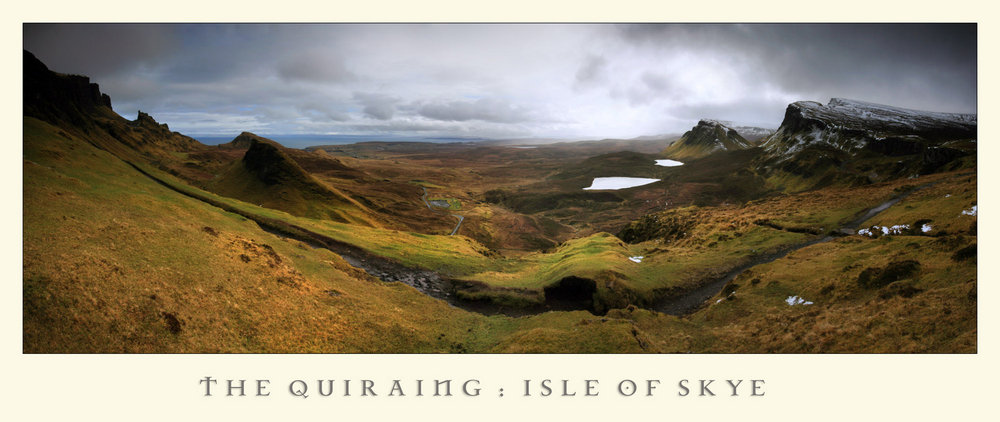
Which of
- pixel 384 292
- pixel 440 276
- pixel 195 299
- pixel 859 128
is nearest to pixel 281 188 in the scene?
pixel 440 276

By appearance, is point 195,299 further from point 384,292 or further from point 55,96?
point 55,96

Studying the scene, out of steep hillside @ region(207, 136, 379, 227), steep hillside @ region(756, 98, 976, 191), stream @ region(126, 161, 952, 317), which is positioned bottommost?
stream @ region(126, 161, 952, 317)

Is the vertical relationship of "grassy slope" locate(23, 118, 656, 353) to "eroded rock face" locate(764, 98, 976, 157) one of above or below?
below

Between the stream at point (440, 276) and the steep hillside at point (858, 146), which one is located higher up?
the steep hillside at point (858, 146)

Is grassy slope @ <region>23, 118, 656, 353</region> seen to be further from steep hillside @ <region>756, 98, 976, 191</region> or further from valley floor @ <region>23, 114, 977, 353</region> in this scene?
steep hillside @ <region>756, 98, 976, 191</region>

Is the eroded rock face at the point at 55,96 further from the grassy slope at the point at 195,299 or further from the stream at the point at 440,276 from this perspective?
the grassy slope at the point at 195,299

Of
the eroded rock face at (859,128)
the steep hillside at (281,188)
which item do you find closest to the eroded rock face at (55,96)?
the steep hillside at (281,188)

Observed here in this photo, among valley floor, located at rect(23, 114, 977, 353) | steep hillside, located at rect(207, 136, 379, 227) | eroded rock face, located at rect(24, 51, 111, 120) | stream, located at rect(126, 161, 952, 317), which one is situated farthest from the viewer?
steep hillside, located at rect(207, 136, 379, 227)

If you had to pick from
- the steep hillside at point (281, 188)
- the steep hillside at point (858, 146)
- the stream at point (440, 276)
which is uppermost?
the steep hillside at point (858, 146)

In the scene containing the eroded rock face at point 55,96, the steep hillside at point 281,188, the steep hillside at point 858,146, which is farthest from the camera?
the steep hillside at point 281,188

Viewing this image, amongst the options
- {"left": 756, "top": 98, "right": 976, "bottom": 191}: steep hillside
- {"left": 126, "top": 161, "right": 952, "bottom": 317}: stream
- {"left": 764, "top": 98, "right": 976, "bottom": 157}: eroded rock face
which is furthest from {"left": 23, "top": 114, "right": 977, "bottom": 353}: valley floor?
{"left": 764, "top": 98, "right": 976, "bottom": 157}: eroded rock face
